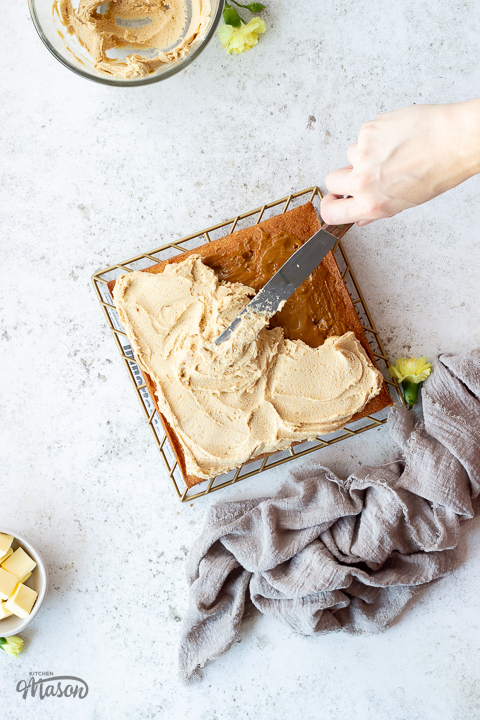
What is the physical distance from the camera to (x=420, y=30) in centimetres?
200

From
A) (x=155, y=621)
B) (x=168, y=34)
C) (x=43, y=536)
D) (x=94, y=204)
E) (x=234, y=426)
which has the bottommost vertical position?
(x=155, y=621)

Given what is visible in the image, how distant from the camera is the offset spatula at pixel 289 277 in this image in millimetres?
1692

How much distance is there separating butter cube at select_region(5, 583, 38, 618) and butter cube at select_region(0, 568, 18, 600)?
15mm

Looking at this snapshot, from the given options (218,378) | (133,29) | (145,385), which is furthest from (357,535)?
(133,29)

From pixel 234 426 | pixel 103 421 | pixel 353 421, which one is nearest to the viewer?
pixel 234 426

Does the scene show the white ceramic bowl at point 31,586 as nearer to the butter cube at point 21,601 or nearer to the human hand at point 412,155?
the butter cube at point 21,601

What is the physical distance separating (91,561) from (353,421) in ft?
3.70

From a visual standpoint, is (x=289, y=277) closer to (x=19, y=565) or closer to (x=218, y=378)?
(x=218, y=378)

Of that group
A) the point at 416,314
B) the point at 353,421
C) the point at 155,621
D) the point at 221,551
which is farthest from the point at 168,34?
the point at 155,621

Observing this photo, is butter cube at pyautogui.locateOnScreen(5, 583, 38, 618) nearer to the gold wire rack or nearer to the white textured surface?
the white textured surface

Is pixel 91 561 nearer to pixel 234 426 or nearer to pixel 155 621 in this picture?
pixel 155 621

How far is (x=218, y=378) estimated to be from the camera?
5.84 feet

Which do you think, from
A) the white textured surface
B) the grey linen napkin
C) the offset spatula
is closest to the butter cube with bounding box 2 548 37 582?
the white textured surface

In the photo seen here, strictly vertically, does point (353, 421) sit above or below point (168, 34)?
below
